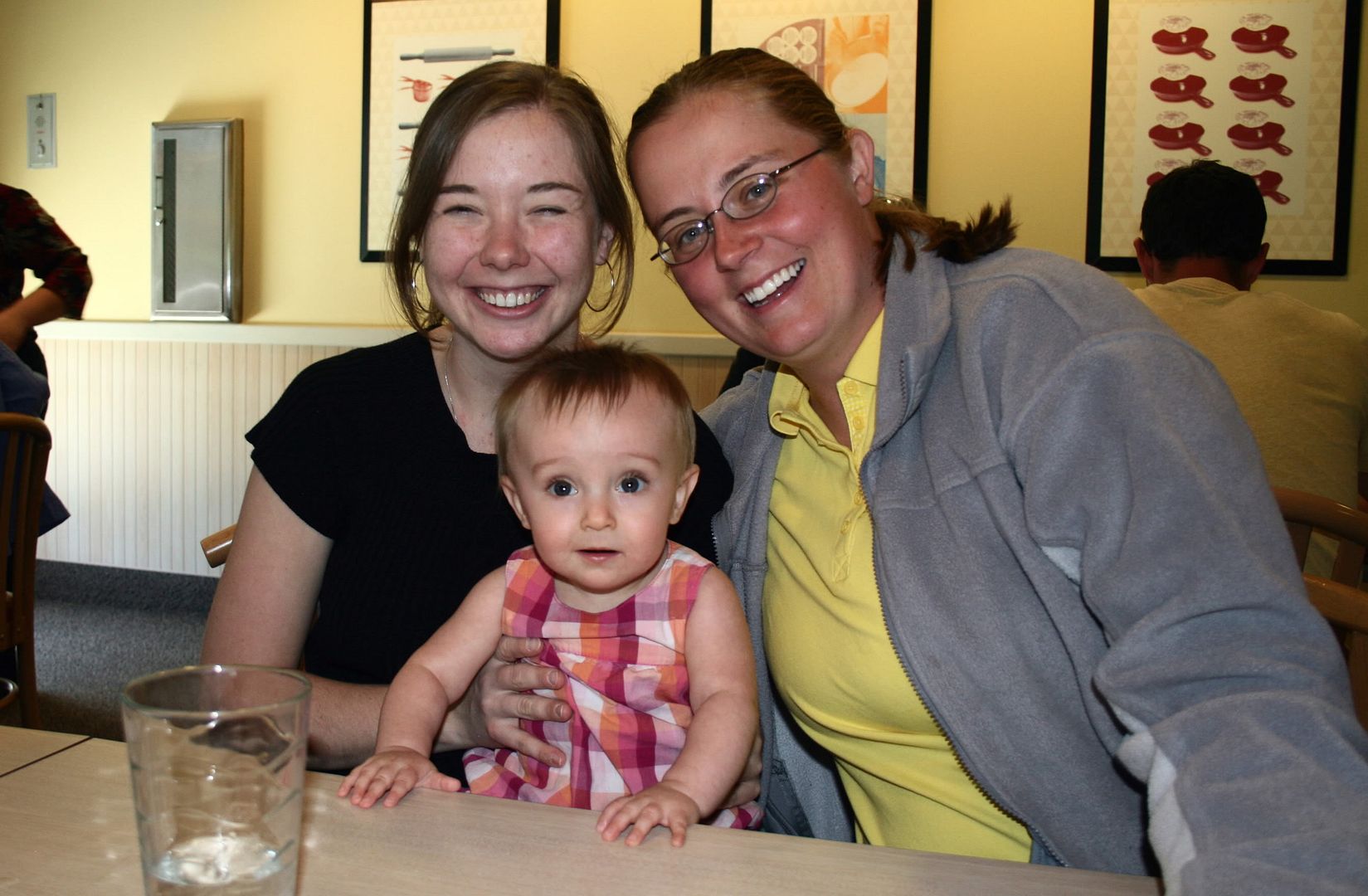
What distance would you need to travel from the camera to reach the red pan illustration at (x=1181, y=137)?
11.6ft

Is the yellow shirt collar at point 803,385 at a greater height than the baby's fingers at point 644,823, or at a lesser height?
greater

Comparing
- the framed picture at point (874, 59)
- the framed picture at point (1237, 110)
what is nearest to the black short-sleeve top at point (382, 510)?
the framed picture at point (874, 59)

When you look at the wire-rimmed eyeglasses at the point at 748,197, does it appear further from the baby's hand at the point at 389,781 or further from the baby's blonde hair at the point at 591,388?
the baby's hand at the point at 389,781

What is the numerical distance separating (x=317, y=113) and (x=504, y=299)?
358 centimetres

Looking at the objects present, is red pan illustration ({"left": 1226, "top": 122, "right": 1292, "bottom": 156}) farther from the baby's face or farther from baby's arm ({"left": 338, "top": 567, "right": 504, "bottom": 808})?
baby's arm ({"left": 338, "top": 567, "right": 504, "bottom": 808})

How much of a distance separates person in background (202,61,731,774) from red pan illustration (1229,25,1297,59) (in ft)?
9.63

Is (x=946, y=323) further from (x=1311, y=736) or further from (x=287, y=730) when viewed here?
(x=287, y=730)

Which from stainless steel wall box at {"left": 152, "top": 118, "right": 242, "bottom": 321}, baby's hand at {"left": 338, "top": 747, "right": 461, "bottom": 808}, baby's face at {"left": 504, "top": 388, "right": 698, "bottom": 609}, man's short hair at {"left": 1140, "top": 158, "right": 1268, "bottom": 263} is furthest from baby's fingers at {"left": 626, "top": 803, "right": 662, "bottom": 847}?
stainless steel wall box at {"left": 152, "top": 118, "right": 242, "bottom": 321}

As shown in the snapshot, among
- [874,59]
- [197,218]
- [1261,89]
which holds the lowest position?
[197,218]

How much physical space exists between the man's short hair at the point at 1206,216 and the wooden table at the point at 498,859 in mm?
2559

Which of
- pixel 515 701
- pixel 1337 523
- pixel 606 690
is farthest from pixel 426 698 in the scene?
pixel 1337 523

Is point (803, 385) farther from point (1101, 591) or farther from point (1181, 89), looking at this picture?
point (1181, 89)

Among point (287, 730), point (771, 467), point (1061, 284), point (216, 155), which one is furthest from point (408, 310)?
point (216, 155)

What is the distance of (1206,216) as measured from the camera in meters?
2.86
